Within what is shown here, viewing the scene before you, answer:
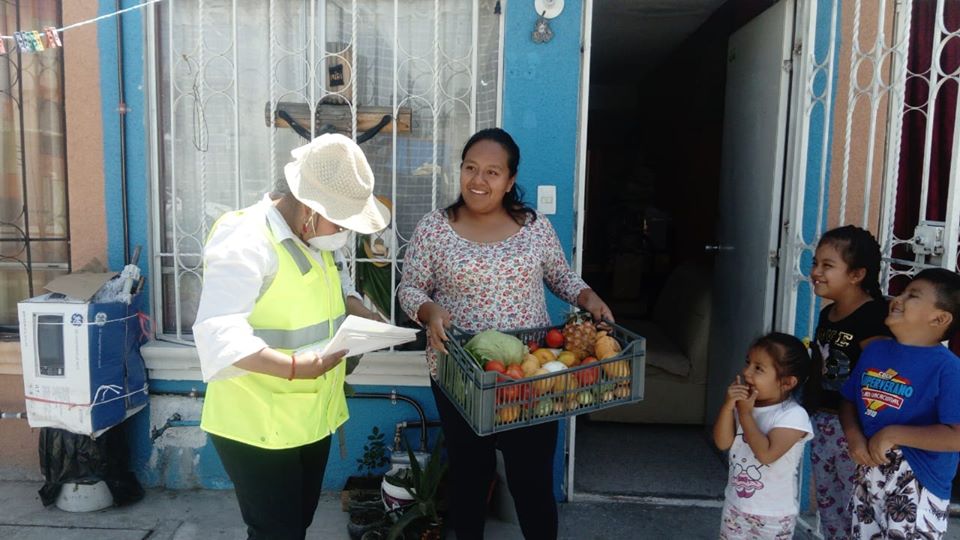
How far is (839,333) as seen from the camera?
2.43 meters

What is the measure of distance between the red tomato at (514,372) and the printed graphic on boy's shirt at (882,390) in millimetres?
1130

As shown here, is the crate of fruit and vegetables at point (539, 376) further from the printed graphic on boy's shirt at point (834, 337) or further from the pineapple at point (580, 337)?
the printed graphic on boy's shirt at point (834, 337)

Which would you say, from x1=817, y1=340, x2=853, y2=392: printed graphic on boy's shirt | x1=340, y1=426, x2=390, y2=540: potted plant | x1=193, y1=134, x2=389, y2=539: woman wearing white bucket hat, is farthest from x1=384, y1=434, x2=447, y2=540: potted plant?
x1=817, y1=340, x2=853, y2=392: printed graphic on boy's shirt

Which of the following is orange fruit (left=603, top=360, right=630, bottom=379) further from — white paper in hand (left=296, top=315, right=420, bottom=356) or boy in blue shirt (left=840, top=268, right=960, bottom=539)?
boy in blue shirt (left=840, top=268, right=960, bottom=539)

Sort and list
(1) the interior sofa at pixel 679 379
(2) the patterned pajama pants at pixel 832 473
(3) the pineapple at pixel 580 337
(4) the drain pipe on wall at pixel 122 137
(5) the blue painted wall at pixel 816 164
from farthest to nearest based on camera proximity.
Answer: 1. (1) the interior sofa at pixel 679 379
2. (4) the drain pipe on wall at pixel 122 137
3. (5) the blue painted wall at pixel 816 164
4. (2) the patterned pajama pants at pixel 832 473
5. (3) the pineapple at pixel 580 337

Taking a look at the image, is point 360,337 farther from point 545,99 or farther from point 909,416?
point 545,99

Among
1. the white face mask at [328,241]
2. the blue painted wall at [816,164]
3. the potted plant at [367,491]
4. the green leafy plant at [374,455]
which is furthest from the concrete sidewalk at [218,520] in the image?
the white face mask at [328,241]

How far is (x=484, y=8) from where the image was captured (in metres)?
3.43

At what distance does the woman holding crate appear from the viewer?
2.48m

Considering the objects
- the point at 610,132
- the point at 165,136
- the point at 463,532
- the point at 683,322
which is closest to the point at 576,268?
the point at 463,532

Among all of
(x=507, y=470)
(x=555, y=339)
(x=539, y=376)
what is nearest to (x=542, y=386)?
(x=539, y=376)

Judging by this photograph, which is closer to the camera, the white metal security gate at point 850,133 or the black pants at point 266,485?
the black pants at point 266,485

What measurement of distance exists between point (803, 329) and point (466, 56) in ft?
7.05

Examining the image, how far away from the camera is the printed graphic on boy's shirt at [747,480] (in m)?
2.36
